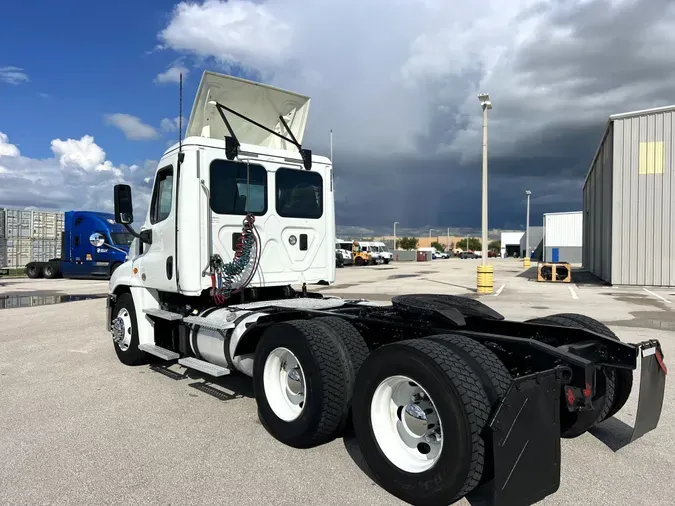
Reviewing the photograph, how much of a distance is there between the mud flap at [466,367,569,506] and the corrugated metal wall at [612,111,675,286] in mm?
22300

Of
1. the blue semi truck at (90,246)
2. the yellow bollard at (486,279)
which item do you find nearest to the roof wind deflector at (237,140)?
the yellow bollard at (486,279)

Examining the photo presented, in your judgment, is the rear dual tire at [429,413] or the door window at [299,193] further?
the door window at [299,193]

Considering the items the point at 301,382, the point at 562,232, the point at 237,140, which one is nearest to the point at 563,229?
the point at 562,232

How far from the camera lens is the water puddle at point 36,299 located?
15648 millimetres

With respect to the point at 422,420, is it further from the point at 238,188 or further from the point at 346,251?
the point at 346,251

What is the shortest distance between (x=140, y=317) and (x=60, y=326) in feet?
18.1

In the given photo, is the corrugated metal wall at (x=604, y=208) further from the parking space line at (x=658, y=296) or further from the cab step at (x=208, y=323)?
the cab step at (x=208, y=323)

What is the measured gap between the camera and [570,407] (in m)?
3.28

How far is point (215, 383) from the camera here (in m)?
6.18

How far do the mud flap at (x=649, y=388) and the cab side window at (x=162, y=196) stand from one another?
505 cm

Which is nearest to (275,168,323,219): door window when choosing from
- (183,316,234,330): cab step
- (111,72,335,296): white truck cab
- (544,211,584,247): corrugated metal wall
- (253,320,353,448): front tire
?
(111,72,335,296): white truck cab

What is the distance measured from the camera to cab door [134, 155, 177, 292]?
6078 millimetres

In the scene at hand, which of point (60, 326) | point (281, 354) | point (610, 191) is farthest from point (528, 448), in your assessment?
point (610, 191)

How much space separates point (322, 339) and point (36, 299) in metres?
16.6
